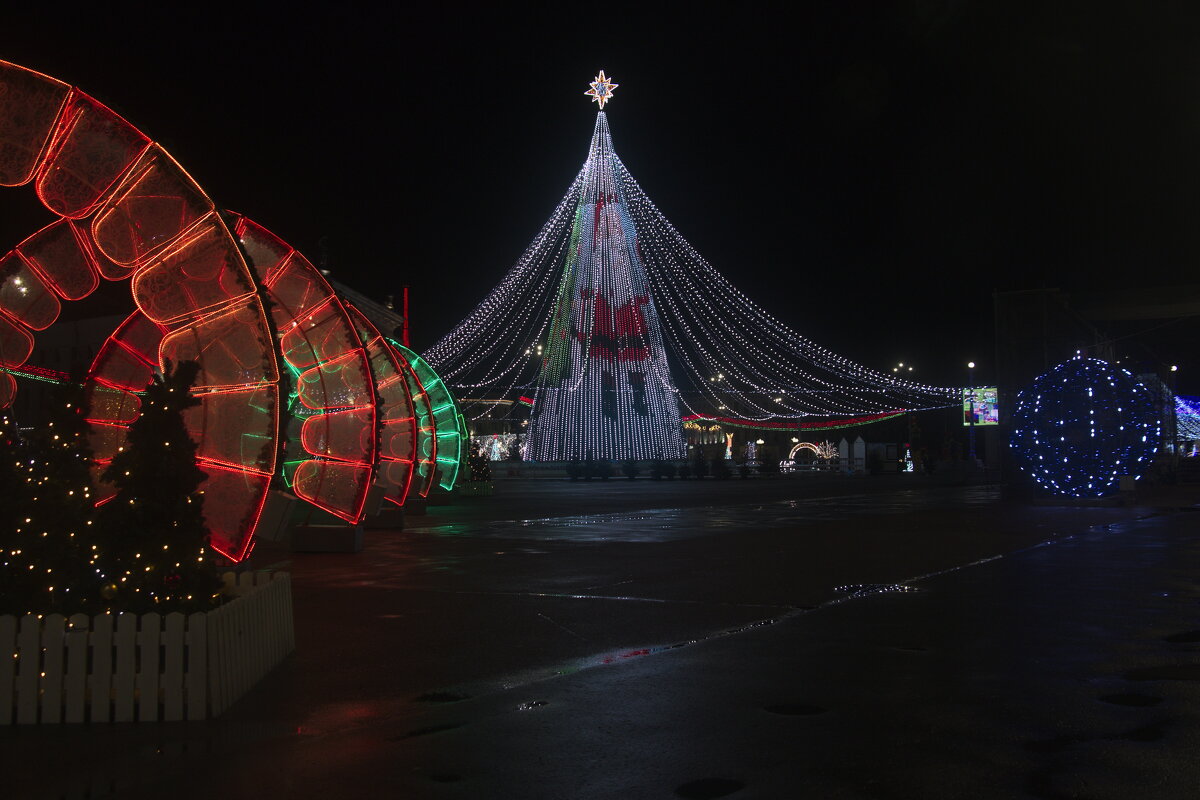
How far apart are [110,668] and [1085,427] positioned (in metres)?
25.7

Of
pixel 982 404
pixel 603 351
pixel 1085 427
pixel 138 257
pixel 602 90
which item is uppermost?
pixel 602 90

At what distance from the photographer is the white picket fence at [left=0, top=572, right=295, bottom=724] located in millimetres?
6258

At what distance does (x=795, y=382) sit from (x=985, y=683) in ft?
147

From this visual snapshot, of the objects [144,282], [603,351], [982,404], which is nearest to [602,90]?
[603,351]

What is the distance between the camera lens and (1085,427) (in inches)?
1051

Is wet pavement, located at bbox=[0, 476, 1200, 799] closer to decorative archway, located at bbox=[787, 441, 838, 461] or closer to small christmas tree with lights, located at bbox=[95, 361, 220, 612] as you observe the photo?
small christmas tree with lights, located at bbox=[95, 361, 220, 612]

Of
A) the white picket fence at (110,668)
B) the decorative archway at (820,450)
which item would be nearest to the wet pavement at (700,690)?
the white picket fence at (110,668)

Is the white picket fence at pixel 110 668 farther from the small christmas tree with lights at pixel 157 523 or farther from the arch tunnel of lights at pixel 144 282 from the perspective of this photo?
the arch tunnel of lights at pixel 144 282

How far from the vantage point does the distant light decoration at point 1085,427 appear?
85.5 feet

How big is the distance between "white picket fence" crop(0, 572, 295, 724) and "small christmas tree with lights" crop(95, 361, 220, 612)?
311 mm

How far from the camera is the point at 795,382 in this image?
51.4 metres

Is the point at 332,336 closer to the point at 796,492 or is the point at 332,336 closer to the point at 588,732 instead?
the point at 588,732

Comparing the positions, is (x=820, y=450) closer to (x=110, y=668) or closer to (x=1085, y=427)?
(x=1085, y=427)

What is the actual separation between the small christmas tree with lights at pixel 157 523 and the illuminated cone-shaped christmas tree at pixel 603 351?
3736 cm
